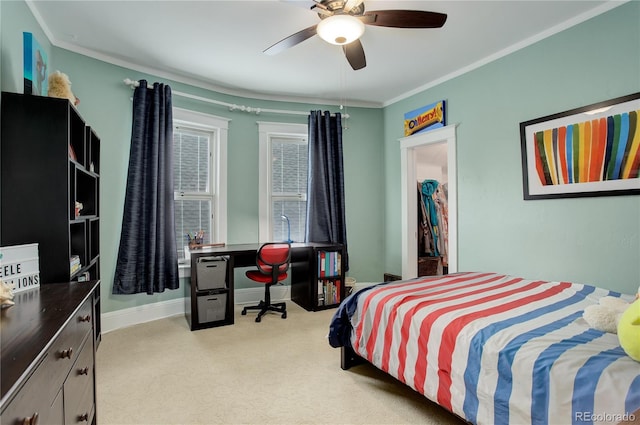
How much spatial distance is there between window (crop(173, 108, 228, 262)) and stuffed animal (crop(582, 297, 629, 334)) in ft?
11.1

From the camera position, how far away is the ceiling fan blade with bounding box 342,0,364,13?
1987 millimetres

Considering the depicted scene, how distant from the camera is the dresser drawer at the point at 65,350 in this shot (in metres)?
1.02

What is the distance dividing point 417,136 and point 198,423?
3515 mm

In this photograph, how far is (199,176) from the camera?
12.8 ft

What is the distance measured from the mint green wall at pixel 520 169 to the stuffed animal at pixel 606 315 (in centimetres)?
108

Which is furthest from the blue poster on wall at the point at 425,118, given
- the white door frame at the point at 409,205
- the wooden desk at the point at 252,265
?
the wooden desk at the point at 252,265

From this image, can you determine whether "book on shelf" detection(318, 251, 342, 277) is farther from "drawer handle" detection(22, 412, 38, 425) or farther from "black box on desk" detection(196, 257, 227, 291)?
"drawer handle" detection(22, 412, 38, 425)

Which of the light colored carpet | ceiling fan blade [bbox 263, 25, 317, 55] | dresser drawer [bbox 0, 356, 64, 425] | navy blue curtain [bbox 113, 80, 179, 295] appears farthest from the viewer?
navy blue curtain [bbox 113, 80, 179, 295]

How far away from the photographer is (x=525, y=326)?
1585 millimetres

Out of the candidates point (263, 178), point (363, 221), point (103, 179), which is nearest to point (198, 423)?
point (103, 179)

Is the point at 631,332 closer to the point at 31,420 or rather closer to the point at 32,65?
the point at 31,420

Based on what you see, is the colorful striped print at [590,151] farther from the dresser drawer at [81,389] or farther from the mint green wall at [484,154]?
the dresser drawer at [81,389]

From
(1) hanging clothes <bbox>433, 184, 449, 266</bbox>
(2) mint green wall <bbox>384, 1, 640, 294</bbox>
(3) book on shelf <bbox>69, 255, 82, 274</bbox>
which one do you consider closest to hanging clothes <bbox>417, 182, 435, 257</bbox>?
(1) hanging clothes <bbox>433, 184, 449, 266</bbox>

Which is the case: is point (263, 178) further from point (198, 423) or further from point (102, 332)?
point (198, 423)
